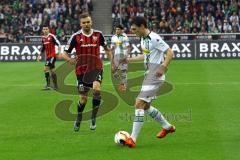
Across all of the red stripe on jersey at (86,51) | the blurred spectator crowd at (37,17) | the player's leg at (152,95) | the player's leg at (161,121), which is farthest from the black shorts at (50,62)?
the blurred spectator crowd at (37,17)

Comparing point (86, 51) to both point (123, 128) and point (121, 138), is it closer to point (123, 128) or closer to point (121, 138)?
point (123, 128)

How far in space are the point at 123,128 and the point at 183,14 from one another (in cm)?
3257

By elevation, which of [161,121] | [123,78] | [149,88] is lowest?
[123,78]

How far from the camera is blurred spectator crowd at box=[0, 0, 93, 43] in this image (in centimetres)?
4394

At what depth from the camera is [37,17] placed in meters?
45.5

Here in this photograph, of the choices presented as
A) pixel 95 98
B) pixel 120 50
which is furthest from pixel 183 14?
pixel 95 98

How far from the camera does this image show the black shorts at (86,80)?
12.9 metres

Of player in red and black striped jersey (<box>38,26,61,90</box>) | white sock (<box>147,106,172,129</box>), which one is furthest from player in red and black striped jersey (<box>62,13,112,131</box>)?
player in red and black striped jersey (<box>38,26,61,90</box>)

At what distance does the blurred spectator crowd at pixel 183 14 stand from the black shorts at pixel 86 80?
3003cm

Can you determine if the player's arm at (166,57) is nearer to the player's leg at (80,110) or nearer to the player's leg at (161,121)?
the player's leg at (161,121)

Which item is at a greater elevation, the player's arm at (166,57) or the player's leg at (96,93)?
the player's arm at (166,57)

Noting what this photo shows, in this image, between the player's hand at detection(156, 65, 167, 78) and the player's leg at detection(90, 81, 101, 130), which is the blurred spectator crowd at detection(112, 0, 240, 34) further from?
the player's hand at detection(156, 65, 167, 78)

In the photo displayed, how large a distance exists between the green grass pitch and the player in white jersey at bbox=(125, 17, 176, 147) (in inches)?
19.0

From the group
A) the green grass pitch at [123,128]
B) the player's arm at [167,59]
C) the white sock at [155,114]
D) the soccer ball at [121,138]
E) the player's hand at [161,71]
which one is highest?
the player's arm at [167,59]
